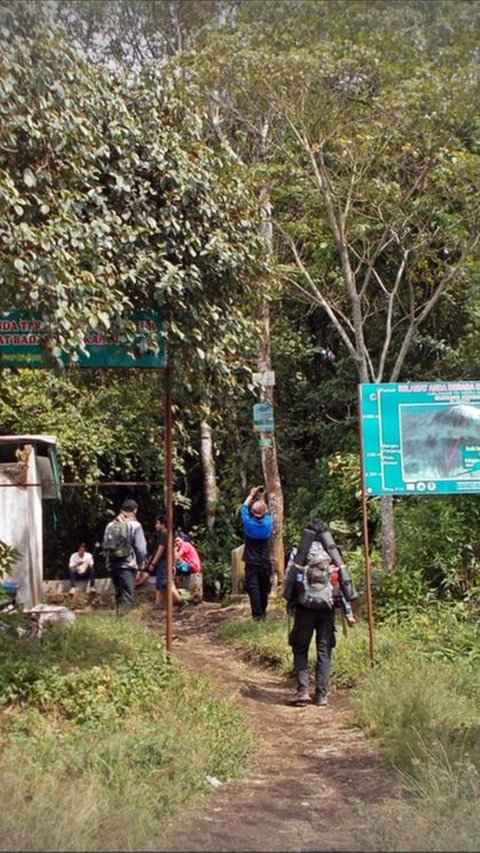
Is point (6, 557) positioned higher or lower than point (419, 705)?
higher

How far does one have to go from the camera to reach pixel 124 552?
12.9 meters

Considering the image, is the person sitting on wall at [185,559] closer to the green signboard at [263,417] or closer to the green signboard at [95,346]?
the green signboard at [263,417]

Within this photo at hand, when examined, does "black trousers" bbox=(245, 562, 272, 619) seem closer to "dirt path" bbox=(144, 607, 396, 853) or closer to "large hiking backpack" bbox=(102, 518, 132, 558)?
"large hiking backpack" bbox=(102, 518, 132, 558)

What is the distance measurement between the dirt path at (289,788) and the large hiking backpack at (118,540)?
3.10m

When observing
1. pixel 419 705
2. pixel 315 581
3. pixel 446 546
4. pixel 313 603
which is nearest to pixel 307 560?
pixel 315 581

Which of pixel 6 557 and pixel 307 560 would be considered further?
pixel 307 560

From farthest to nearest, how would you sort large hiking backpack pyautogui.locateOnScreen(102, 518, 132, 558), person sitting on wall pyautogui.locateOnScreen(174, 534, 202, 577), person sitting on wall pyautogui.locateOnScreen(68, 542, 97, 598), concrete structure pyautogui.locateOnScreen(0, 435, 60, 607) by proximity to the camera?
1. person sitting on wall pyautogui.locateOnScreen(68, 542, 97, 598)
2. person sitting on wall pyautogui.locateOnScreen(174, 534, 202, 577)
3. large hiking backpack pyautogui.locateOnScreen(102, 518, 132, 558)
4. concrete structure pyautogui.locateOnScreen(0, 435, 60, 607)

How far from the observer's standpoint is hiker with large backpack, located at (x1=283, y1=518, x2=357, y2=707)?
8828mm

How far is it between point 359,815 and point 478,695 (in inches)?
103

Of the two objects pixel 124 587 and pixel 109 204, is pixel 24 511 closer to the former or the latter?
pixel 124 587

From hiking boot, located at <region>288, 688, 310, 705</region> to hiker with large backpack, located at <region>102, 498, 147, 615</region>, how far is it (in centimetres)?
459

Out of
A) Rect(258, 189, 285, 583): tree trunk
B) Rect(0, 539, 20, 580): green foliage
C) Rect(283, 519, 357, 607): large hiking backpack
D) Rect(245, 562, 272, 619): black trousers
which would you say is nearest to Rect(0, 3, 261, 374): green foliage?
Rect(283, 519, 357, 607): large hiking backpack

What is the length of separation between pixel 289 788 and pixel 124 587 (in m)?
7.25

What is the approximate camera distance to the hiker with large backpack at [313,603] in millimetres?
8828
